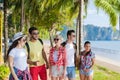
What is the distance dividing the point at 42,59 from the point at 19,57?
103cm

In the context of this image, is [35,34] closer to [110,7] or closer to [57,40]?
[57,40]

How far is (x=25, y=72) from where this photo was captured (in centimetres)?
763

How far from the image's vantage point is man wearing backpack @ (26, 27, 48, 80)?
8.38m

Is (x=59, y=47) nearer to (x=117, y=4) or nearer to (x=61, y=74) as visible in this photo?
(x=61, y=74)

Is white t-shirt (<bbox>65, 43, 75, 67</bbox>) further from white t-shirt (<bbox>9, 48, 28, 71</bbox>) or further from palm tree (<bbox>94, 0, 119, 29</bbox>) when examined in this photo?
palm tree (<bbox>94, 0, 119, 29</bbox>)

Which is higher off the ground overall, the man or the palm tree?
the palm tree

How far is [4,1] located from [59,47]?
48.9ft

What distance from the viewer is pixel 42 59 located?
852cm

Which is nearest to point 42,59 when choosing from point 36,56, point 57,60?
point 36,56

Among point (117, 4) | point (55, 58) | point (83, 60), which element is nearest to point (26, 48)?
point (55, 58)

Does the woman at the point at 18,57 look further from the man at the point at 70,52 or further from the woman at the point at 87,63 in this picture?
the woman at the point at 87,63

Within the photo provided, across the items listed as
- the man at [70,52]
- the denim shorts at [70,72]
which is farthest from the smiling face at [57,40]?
the denim shorts at [70,72]

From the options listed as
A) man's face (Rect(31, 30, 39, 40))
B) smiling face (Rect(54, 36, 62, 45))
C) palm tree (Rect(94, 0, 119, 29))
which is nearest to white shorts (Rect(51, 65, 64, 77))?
smiling face (Rect(54, 36, 62, 45))

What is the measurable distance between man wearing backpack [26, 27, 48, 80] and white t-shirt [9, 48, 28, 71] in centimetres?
74
